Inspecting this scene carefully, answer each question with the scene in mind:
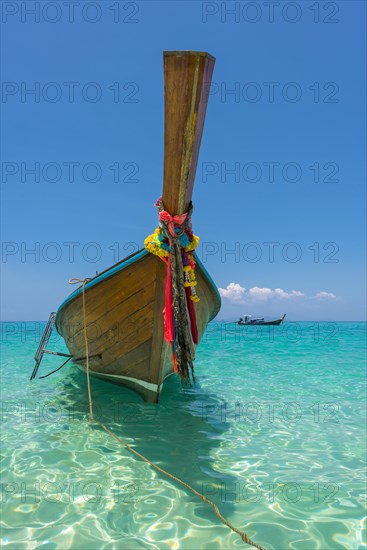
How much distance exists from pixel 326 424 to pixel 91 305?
3.82m

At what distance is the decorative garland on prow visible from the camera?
411 centimetres

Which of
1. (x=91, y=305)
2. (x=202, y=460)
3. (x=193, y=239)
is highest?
(x=193, y=239)

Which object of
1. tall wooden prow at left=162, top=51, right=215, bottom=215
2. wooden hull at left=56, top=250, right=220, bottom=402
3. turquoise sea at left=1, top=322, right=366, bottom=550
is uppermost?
tall wooden prow at left=162, top=51, right=215, bottom=215

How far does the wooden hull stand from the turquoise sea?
1.68 feet

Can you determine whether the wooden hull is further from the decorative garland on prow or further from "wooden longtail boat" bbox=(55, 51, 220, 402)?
the decorative garland on prow

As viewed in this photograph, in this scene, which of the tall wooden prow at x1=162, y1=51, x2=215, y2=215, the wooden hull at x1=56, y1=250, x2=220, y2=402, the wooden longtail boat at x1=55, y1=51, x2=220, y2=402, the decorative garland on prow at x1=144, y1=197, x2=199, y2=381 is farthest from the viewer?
the wooden hull at x1=56, y1=250, x2=220, y2=402

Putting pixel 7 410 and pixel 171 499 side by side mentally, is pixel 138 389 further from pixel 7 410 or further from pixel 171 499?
pixel 171 499

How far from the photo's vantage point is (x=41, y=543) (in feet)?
8.52

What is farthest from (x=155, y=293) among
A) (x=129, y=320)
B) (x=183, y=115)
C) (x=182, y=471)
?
(x=183, y=115)

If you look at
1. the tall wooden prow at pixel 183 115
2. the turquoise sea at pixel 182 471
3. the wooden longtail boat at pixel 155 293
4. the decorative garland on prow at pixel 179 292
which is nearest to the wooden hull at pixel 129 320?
the wooden longtail boat at pixel 155 293

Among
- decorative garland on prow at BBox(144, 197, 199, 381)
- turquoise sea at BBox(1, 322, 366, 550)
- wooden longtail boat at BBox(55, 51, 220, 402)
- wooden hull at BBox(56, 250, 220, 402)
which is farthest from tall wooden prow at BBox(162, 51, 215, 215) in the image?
turquoise sea at BBox(1, 322, 366, 550)

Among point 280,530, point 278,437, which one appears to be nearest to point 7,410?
point 278,437

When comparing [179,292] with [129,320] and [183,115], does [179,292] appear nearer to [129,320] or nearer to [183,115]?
[129,320]

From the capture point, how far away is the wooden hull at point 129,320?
502 centimetres
